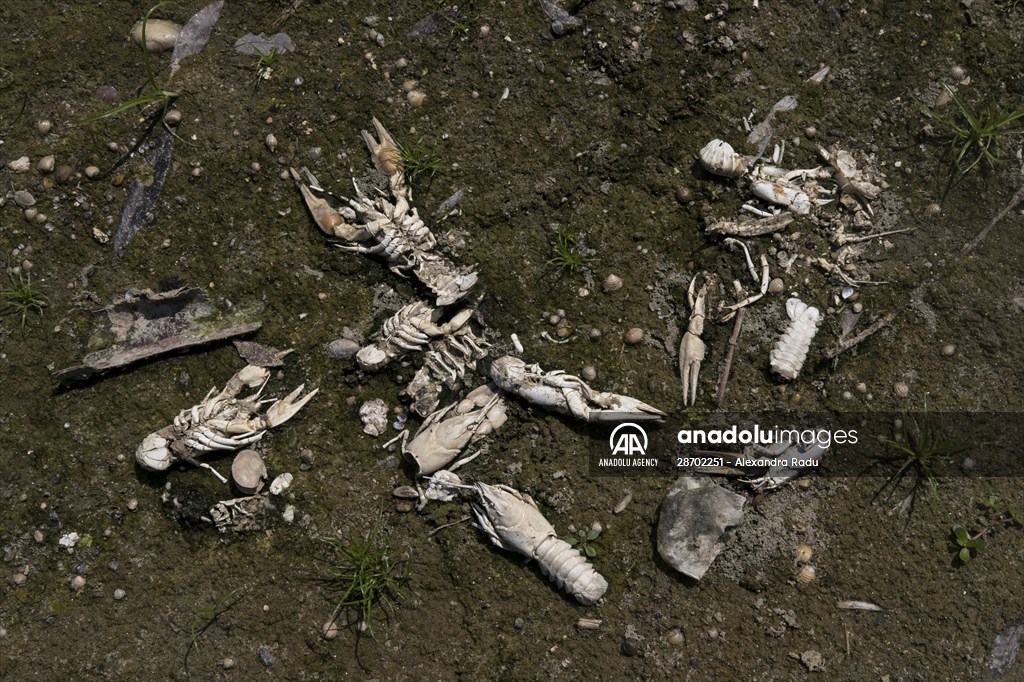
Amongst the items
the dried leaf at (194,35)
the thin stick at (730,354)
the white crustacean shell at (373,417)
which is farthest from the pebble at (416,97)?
the thin stick at (730,354)

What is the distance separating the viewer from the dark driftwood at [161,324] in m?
4.05

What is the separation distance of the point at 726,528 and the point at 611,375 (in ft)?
4.05

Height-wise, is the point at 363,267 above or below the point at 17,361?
above

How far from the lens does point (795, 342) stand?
3.90 m

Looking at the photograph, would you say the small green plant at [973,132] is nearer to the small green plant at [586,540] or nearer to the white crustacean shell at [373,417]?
A: the small green plant at [586,540]

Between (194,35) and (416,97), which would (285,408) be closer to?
(416,97)

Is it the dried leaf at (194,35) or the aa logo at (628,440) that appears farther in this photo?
the dried leaf at (194,35)

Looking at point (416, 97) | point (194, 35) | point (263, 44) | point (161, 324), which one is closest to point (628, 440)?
point (416, 97)

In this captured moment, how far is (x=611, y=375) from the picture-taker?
159 inches

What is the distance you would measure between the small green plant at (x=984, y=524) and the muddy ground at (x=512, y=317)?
3.2 inches

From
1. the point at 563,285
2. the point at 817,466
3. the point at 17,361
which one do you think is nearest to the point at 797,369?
the point at 817,466

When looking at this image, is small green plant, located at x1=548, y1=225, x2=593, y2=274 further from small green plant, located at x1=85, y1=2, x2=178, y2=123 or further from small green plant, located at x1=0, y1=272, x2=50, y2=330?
small green plant, located at x1=0, y1=272, x2=50, y2=330

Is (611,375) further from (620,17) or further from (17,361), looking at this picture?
(17,361)

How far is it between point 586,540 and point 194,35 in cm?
442
